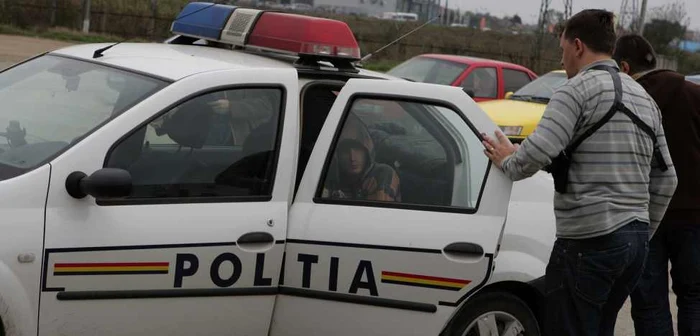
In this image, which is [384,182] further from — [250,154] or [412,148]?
[250,154]

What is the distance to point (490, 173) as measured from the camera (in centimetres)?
482

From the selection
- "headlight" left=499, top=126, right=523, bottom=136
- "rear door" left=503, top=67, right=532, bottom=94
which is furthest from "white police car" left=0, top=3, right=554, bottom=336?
"rear door" left=503, top=67, right=532, bottom=94

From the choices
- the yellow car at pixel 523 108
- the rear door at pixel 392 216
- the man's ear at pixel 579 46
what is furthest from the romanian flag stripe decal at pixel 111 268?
the yellow car at pixel 523 108

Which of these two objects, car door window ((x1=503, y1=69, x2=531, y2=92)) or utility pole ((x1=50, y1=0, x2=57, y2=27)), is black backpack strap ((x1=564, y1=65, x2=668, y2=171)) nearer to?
car door window ((x1=503, y1=69, x2=531, y2=92))

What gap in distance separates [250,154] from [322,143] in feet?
1.07

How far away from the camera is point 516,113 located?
505 inches

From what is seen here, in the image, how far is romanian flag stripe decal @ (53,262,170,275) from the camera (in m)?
4.09

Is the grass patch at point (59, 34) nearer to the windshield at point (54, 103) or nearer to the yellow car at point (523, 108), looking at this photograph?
the yellow car at point (523, 108)

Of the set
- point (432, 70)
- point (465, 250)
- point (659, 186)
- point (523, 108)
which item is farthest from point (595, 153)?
point (432, 70)

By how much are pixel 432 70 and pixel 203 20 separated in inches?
434

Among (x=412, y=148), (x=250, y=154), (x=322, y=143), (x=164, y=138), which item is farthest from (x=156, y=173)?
(x=412, y=148)

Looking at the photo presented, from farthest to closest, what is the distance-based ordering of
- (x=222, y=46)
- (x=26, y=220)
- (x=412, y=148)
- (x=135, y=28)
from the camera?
(x=135, y=28) < (x=222, y=46) < (x=412, y=148) < (x=26, y=220)

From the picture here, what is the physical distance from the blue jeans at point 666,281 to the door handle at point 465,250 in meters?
0.93

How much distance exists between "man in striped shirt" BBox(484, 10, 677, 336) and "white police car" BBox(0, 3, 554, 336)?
1.74ft
